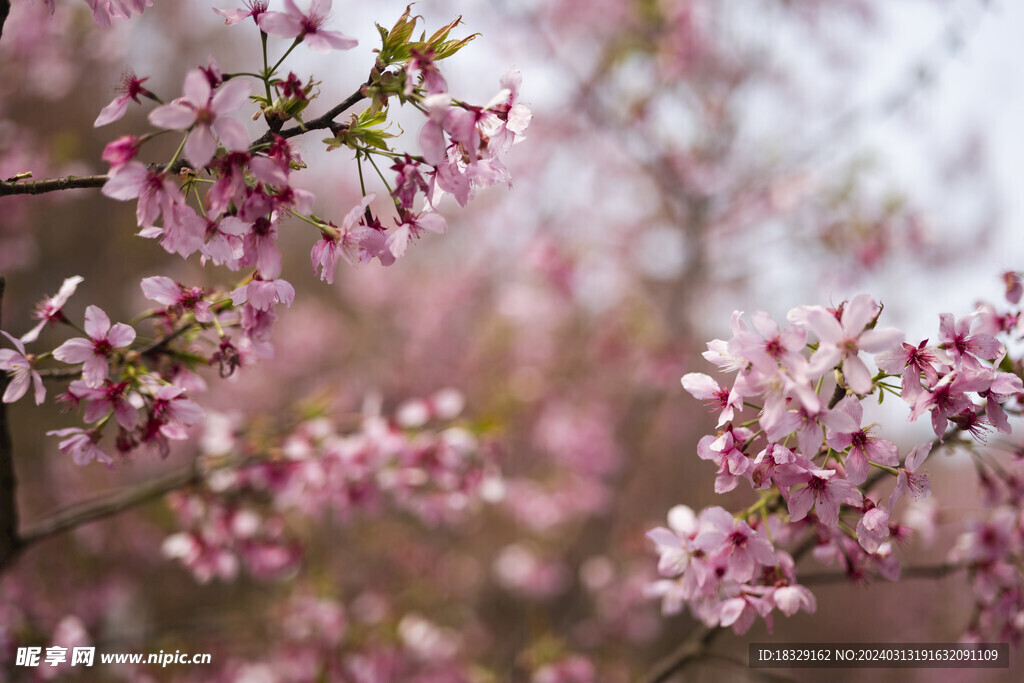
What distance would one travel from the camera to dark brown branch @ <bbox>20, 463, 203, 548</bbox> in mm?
1195

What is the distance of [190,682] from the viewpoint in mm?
2523

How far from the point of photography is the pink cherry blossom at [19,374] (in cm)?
84

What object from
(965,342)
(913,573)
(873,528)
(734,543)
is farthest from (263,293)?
(913,573)

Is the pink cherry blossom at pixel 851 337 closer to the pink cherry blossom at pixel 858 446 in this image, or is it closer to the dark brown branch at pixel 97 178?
the pink cherry blossom at pixel 858 446

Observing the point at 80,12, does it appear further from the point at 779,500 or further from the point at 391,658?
the point at 779,500

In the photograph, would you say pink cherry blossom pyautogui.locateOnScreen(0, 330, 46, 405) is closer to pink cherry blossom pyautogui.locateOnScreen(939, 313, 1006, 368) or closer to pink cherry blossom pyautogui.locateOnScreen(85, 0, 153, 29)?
pink cherry blossom pyautogui.locateOnScreen(85, 0, 153, 29)

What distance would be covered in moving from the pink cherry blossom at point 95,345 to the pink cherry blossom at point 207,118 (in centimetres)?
34

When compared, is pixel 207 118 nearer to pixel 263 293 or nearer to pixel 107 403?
pixel 263 293

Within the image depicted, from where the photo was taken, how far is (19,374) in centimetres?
86

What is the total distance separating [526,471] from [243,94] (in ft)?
15.1

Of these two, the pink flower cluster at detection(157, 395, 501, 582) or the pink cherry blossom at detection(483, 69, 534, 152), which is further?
the pink flower cluster at detection(157, 395, 501, 582)

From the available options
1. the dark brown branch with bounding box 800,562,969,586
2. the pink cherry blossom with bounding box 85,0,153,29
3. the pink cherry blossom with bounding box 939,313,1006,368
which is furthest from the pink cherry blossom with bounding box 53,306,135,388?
the dark brown branch with bounding box 800,562,969,586

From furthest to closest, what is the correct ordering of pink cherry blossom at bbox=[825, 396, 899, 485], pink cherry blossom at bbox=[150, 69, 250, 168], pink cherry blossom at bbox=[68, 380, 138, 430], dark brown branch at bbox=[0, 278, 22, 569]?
dark brown branch at bbox=[0, 278, 22, 569] → pink cherry blossom at bbox=[68, 380, 138, 430] → pink cherry blossom at bbox=[825, 396, 899, 485] → pink cherry blossom at bbox=[150, 69, 250, 168]

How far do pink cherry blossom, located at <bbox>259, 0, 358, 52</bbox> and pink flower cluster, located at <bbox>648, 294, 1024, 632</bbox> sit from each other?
576 millimetres
